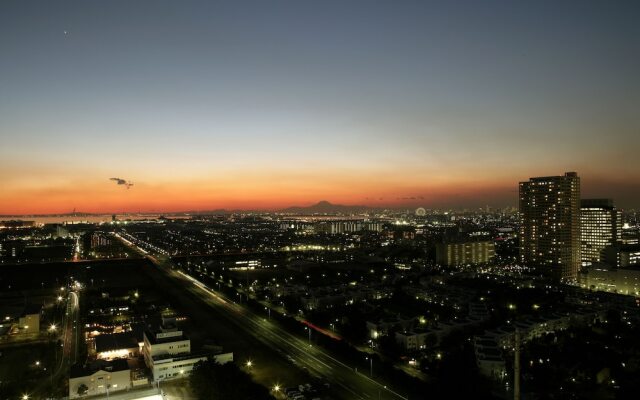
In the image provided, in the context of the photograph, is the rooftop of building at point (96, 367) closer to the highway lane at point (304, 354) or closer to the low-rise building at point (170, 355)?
the low-rise building at point (170, 355)

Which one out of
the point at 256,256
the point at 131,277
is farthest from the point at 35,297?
the point at 256,256

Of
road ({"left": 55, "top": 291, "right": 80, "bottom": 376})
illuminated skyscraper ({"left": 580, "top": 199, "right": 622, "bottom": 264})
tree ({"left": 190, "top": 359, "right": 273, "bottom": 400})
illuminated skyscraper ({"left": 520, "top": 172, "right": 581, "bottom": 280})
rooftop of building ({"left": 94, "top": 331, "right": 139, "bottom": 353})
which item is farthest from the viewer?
illuminated skyscraper ({"left": 580, "top": 199, "right": 622, "bottom": 264})

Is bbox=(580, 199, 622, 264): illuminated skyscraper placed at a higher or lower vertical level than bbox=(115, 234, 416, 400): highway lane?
higher

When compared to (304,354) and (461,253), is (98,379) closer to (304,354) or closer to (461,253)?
(304,354)

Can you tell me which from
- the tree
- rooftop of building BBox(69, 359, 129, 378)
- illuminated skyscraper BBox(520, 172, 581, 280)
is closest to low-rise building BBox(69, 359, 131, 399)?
rooftop of building BBox(69, 359, 129, 378)

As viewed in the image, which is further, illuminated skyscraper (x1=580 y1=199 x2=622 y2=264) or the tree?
illuminated skyscraper (x1=580 y1=199 x2=622 y2=264)

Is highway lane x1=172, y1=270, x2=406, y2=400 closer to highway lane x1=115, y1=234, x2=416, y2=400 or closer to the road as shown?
highway lane x1=115, y1=234, x2=416, y2=400
